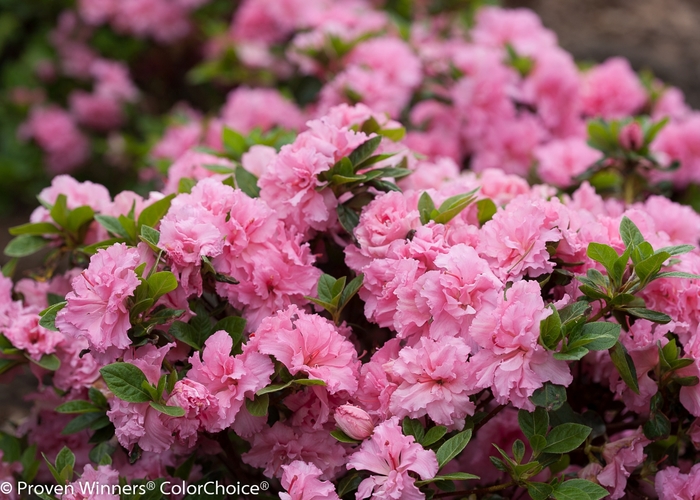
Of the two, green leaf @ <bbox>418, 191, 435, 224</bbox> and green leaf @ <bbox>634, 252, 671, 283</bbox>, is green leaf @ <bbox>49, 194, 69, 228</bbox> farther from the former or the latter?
green leaf @ <bbox>634, 252, 671, 283</bbox>

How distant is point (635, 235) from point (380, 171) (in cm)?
44

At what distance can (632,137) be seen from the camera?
182cm

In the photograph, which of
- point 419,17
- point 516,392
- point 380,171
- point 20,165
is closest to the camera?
point 516,392

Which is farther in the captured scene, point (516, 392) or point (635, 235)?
point (635, 235)

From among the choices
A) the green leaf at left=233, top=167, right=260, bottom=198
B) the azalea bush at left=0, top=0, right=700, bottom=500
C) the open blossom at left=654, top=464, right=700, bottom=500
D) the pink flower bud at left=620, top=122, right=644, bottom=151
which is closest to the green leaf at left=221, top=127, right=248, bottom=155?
the azalea bush at left=0, top=0, right=700, bottom=500

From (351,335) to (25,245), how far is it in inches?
26.1

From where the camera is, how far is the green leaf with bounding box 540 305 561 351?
103cm

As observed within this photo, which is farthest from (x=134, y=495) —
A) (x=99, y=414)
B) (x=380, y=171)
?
(x=380, y=171)

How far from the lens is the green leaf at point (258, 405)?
3.52 feet

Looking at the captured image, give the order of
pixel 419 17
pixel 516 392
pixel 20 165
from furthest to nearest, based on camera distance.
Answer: pixel 20 165 → pixel 419 17 → pixel 516 392

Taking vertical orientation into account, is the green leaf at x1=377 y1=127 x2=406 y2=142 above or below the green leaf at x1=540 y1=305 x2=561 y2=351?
above

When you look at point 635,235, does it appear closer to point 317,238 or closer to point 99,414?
point 317,238

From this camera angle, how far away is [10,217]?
10.9ft

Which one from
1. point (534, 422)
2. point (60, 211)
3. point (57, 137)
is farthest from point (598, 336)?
point (57, 137)
